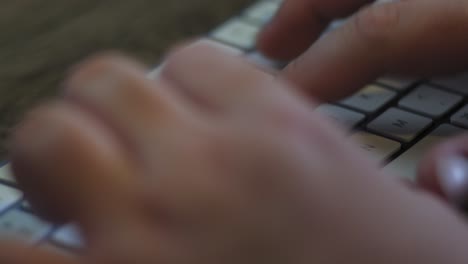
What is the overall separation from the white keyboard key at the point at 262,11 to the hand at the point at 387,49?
151mm

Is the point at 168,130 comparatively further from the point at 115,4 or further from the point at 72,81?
the point at 115,4

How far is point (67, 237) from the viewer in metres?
0.39

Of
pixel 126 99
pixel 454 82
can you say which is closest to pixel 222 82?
pixel 126 99

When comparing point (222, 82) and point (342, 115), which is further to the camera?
point (342, 115)

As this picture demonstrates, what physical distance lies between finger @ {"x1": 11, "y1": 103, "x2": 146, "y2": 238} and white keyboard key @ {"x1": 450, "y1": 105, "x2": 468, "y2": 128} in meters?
0.26

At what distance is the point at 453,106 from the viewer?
0.53 m

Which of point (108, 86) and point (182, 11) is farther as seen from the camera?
point (182, 11)

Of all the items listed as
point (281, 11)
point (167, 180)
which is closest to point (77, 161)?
point (167, 180)

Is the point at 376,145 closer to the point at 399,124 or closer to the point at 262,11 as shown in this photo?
the point at 399,124

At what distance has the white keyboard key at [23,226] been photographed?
39cm

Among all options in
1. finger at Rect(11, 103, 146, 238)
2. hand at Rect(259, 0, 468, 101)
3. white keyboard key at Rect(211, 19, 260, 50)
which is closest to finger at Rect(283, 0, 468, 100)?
hand at Rect(259, 0, 468, 101)

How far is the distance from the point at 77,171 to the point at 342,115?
24cm

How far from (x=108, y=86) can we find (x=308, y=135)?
0.31 feet

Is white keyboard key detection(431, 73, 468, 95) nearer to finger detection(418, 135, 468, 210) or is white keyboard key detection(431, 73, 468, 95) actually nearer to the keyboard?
the keyboard
